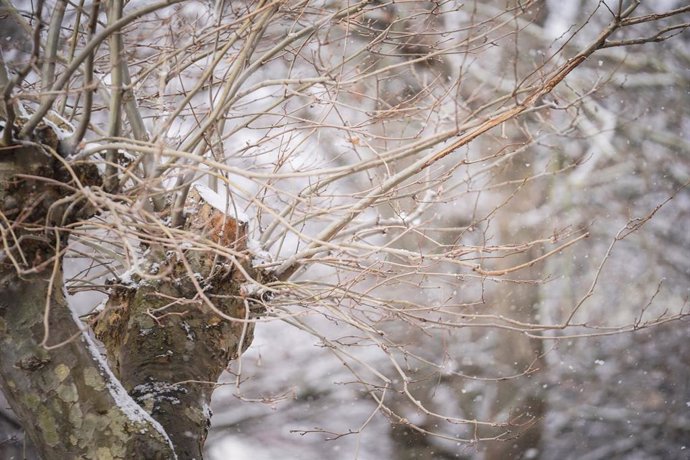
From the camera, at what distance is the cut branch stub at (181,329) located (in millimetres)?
3129

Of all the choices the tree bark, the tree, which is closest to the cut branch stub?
the tree

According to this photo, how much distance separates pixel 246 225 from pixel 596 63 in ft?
22.5

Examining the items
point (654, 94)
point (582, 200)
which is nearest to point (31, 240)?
point (582, 200)

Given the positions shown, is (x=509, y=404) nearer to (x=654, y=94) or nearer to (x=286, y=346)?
(x=286, y=346)

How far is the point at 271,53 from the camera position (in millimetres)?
3051

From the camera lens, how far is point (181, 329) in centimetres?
332

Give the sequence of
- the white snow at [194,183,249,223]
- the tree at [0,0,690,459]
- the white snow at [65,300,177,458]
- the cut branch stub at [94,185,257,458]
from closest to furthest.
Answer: the tree at [0,0,690,459], the white snow at [65,300,177,458], the cut branch stub at [94,185,257,458], the white snow at [194,183,249,223]

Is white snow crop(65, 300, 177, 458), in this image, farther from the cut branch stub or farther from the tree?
the cut branch stub

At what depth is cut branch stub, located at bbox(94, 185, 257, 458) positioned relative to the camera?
10.3 feet

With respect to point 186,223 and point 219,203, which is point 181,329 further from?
point 219,203

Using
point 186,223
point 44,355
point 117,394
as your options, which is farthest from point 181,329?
point 44,355

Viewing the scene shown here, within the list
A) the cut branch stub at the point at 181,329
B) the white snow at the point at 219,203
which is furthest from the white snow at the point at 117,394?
the white snow at the point at 219,203

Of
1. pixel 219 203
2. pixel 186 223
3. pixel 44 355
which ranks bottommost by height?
pixel 44 355

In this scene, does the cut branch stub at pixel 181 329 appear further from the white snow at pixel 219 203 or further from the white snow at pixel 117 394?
the white snow at pixel 117 394
